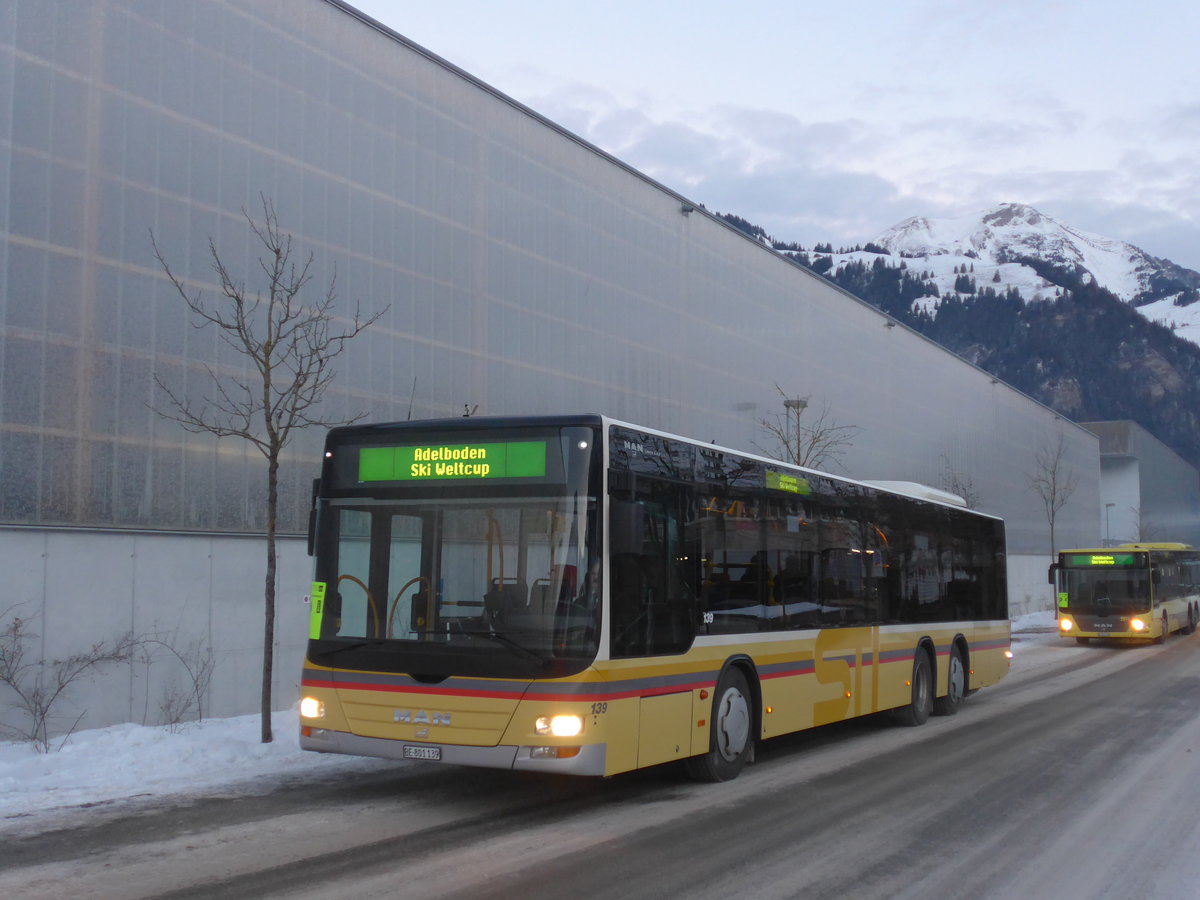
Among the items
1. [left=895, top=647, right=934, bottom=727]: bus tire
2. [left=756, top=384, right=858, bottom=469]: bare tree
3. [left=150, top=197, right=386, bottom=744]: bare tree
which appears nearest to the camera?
[left=150, top=197, right=386, bottom=744]: bare tree

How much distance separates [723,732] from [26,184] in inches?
362

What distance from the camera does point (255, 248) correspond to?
15383 mm

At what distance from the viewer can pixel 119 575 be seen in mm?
13320

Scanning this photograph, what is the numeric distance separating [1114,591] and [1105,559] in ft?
3.00

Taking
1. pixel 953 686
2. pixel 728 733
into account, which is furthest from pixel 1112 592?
pixel 728 733

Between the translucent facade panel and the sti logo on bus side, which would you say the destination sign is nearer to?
the translucent facade panel

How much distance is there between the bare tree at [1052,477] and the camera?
58.0m

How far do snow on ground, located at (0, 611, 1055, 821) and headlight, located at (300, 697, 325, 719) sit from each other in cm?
96

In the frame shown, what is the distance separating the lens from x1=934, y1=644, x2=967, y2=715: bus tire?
16.2 m

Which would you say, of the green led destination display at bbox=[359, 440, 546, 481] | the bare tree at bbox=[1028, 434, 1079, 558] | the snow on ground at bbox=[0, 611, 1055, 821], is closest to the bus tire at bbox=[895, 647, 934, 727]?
the snow on ground at bbox=[0, 611, 1055, 821]

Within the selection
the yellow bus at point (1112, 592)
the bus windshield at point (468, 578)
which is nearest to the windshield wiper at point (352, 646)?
the bus windshield at point (468, 578)

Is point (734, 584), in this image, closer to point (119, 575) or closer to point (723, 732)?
point (723, 732)

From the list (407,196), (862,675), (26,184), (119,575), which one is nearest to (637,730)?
(862,675)

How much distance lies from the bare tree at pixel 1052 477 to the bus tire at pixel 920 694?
42.9 m
